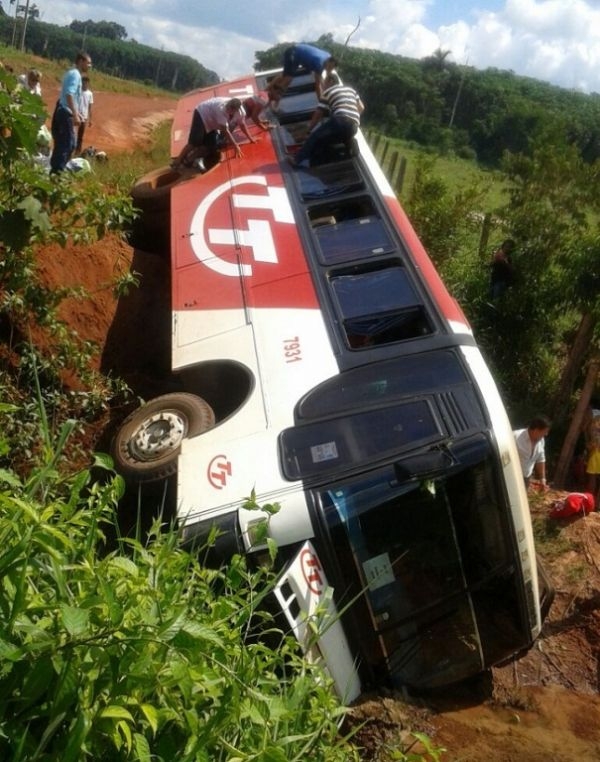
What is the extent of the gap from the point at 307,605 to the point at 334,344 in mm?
1875

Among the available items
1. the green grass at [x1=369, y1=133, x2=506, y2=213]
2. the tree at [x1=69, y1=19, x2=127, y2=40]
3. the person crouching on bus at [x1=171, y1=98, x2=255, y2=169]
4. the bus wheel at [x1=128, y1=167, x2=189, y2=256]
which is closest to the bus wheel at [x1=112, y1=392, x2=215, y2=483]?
the bus wheel at [x1=128, y1=167, x2=189, y2=256]

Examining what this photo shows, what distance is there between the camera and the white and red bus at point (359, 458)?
3.85 metres

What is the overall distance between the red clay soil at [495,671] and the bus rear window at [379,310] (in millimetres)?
2024

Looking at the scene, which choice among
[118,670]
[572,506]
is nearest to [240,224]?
[572,506]

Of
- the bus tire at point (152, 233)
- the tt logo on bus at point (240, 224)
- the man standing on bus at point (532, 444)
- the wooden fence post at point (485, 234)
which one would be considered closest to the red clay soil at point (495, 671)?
the bus tire at point (152, 233)

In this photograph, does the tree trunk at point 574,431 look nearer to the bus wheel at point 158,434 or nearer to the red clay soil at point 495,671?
the red clay soil at point 495,671

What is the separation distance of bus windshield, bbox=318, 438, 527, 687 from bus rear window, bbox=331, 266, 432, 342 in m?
1.35

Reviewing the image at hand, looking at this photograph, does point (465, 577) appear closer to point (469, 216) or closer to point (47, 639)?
point (47, 639)

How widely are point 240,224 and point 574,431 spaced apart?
4.41 meters

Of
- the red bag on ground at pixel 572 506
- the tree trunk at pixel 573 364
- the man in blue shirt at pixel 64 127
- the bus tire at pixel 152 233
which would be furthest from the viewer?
the tree trunk at pixel 573 364

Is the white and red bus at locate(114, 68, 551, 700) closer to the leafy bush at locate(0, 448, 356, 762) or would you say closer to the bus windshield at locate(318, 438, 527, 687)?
the bus windshield at locate(318, 438, 527, 687)

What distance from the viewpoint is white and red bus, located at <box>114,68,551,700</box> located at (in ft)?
12.6

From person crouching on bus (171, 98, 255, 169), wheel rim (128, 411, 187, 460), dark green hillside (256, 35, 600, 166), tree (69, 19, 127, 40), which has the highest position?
person crouching on bus (171, 98, 255, 169)

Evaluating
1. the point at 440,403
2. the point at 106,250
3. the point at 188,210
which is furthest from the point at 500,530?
the point at 106,250
